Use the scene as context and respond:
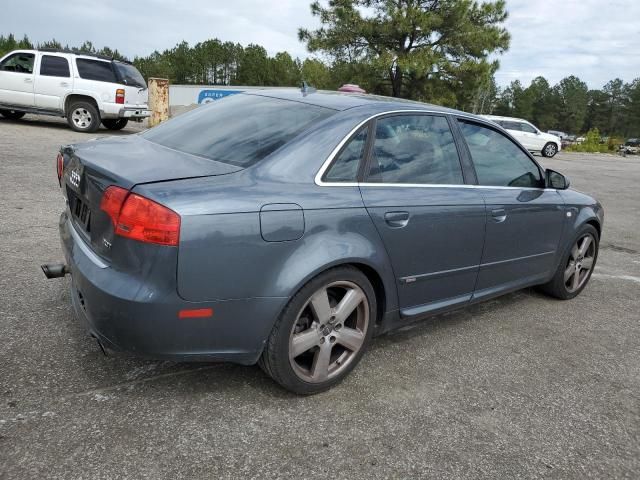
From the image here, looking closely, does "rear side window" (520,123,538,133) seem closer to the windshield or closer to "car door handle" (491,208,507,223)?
the windshield

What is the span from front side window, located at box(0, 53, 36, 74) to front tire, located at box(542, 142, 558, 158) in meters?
20.5

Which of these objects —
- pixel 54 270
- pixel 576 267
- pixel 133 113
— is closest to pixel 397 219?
pixel 54 270

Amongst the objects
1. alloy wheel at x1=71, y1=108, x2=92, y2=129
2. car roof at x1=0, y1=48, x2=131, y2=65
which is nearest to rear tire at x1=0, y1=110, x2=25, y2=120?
car roof at x1=0, y1=48, x2=131, y2=65

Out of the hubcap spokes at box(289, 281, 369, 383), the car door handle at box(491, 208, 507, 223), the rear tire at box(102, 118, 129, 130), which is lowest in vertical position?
the hubcap spokes at box(289, 281, 369, 383)

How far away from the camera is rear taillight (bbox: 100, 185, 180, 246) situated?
2.17 metres

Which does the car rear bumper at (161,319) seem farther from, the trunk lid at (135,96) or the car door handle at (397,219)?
the trunk lid at (135,96)

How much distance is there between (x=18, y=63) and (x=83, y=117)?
75.8 inches

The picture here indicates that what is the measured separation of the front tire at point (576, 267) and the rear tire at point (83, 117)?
466 inches

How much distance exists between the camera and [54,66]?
1302 centimetres

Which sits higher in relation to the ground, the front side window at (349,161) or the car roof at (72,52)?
the car roof at (72,52)

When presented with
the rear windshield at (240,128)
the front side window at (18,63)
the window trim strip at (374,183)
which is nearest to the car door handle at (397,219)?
the window trim strip at (374,183)

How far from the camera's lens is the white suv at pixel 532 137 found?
2366 cm

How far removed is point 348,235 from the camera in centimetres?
263

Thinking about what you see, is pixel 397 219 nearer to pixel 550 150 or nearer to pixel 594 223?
pixel 594 223
